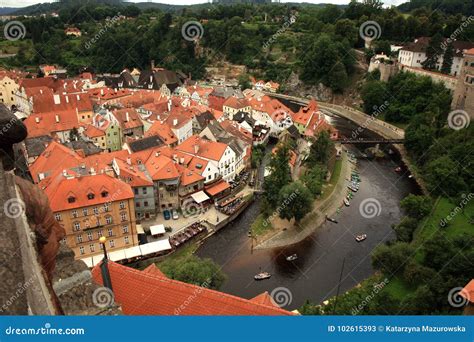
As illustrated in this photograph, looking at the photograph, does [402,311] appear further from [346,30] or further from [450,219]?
[346,30]

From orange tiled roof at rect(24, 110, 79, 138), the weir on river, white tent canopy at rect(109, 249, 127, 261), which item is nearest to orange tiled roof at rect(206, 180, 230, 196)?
the weir on river

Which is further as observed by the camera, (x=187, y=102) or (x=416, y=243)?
(x=187, y=102)

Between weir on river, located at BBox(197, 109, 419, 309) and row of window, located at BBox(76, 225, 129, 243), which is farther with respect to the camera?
weir on river, located at BBox(197, 109, 419, 309)

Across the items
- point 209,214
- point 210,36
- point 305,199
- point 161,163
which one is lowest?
point 209,214

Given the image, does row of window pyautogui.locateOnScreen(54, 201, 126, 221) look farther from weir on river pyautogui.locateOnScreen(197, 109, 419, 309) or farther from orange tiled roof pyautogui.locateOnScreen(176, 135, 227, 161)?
orange tiled roof pyautogui.locateOnScreen(176, 135, 227, 161)

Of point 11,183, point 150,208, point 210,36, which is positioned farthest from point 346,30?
point 11,183

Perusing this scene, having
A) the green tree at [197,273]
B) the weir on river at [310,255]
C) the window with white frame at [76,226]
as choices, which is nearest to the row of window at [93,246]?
the window with white frame at [76,226]
